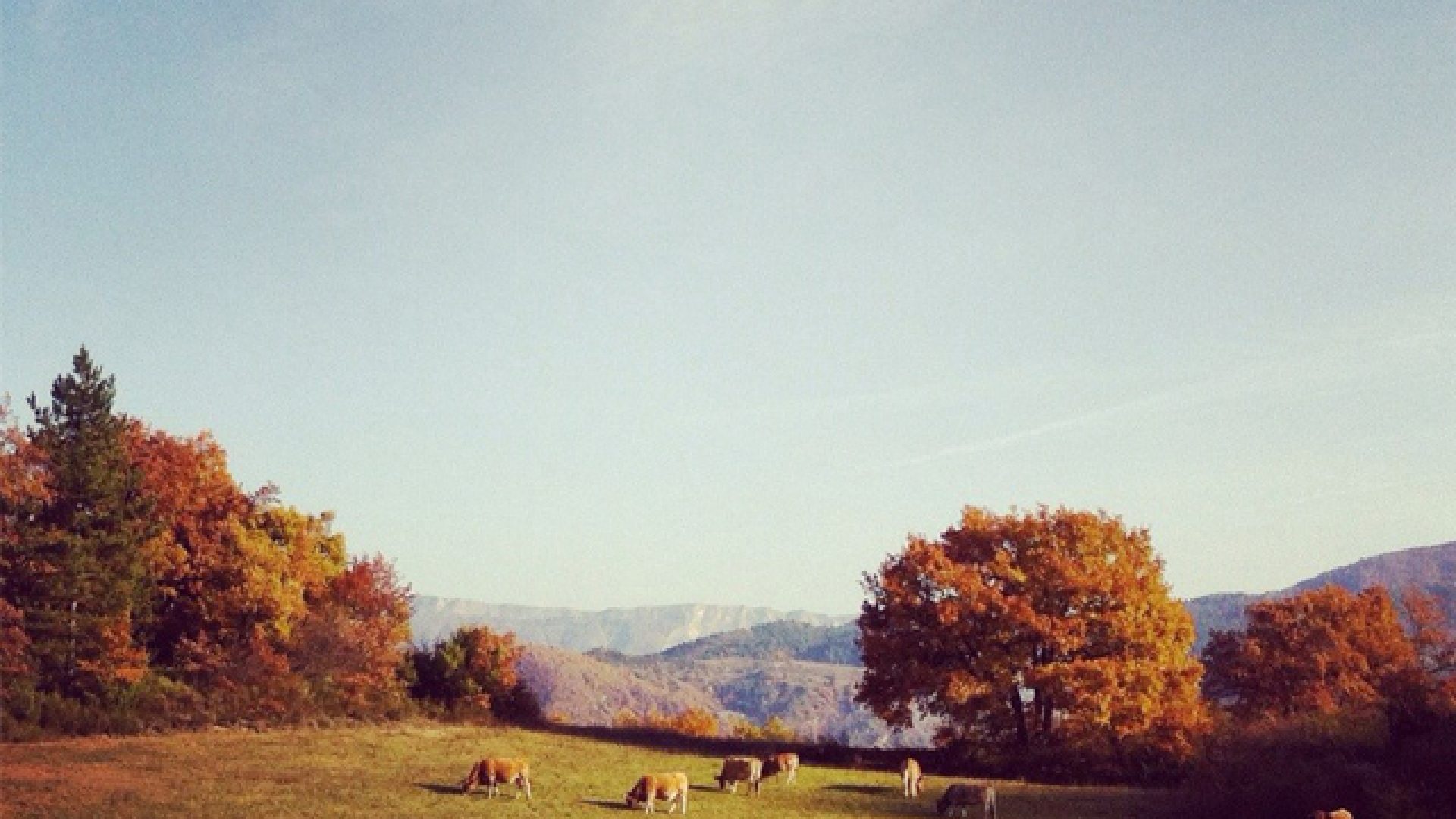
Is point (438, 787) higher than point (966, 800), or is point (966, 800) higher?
point (438, 787)

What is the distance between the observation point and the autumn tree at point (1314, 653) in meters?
72.2

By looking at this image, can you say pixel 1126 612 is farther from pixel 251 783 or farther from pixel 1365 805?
pixel 251 783

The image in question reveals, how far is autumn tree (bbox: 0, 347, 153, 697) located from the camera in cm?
4553

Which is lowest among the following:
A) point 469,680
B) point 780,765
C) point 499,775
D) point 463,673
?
point 780,765

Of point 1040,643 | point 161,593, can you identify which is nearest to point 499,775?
point 1040,643

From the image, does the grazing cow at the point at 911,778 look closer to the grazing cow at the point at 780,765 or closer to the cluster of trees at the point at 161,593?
the grazing cow at the point at 780,765

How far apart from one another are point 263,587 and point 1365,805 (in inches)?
2116

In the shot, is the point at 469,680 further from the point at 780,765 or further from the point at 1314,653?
the point at 1314,653

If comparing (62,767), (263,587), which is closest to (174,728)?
(263,587)

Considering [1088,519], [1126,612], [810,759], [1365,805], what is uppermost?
[1088,519]

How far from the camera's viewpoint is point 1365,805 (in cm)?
2339

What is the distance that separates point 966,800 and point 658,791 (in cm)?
1053

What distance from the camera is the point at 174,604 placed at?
56.1 m

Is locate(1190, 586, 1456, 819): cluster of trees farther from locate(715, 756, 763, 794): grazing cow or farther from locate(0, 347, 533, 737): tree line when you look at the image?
locate(0, 347, 533, 737): tree line
